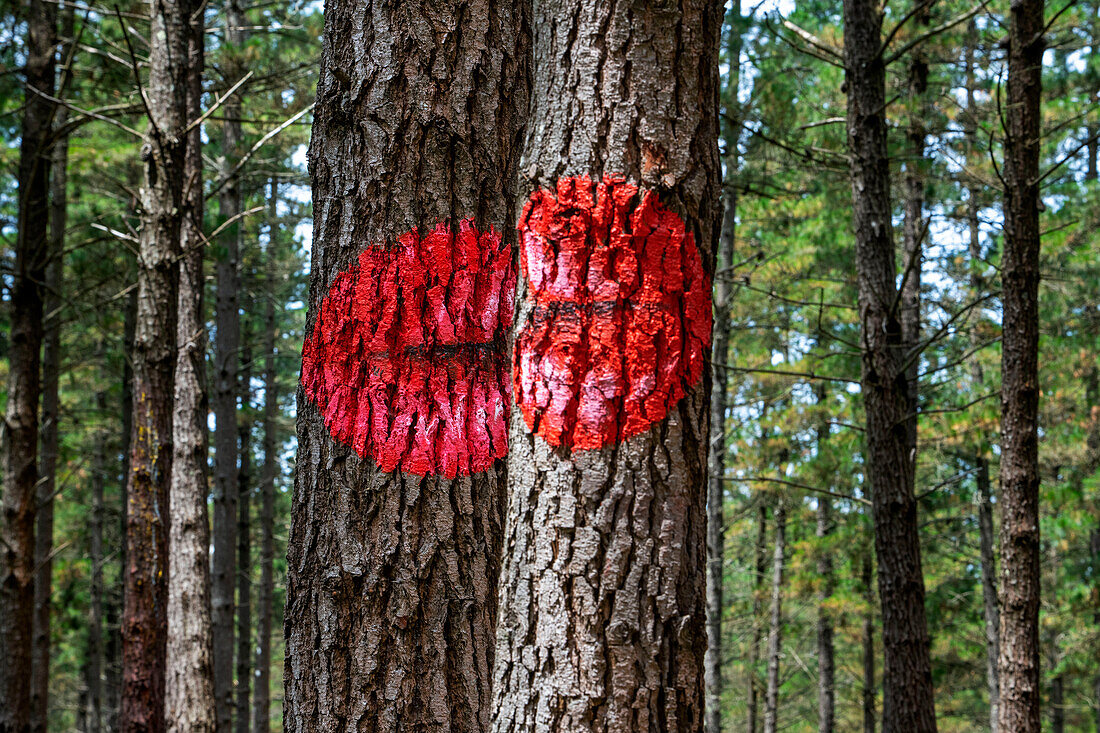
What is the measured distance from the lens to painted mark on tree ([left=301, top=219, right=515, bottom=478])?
7.09 ft

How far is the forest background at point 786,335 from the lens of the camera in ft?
33.7

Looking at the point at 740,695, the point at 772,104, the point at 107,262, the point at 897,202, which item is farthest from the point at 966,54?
the point at 740,695

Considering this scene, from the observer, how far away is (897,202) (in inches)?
602

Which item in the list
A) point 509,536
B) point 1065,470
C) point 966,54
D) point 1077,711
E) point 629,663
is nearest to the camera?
point 629,663

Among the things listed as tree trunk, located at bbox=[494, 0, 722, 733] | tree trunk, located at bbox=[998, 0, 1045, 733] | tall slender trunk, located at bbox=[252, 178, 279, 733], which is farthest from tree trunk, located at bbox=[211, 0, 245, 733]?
tree trunk, located at bbox=[494, 0, 722, 733]

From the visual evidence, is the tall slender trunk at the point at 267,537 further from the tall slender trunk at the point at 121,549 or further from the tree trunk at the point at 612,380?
the tree trunk at the point at 612,380

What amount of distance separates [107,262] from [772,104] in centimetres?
878

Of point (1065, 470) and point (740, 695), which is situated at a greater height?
point (1065, 470)

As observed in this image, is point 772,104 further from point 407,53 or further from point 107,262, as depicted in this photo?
point 107,262

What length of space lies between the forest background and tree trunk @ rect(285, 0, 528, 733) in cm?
717

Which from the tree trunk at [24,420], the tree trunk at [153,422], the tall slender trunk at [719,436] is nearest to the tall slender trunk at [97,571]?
the tree trunk at [24,420]

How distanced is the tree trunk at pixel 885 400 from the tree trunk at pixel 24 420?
6235 mm

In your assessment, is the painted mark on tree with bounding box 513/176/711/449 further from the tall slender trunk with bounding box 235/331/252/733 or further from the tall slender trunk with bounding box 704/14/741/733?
the tall slender trunk with bounding box 235/331/252/733

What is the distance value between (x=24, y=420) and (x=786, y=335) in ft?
45.3
